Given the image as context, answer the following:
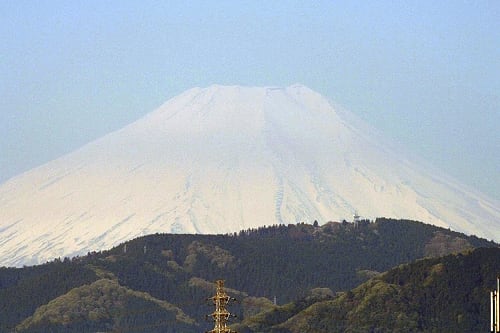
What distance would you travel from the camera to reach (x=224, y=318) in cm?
5172

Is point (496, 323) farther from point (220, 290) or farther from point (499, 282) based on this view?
point (220, 290)

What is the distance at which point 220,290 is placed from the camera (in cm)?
5241

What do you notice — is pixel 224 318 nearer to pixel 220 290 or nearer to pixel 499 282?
pixel 220 290

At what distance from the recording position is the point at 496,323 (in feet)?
157

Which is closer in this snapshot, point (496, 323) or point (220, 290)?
point (496, 323)

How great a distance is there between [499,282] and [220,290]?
7.75 metres

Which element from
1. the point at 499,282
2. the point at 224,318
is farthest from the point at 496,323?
the point at 224,318

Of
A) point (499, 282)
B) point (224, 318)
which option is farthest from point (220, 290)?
point (499, 282)

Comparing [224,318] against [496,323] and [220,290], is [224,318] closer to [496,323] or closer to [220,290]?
[220,290]

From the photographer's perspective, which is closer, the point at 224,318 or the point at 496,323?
the point at 496,323

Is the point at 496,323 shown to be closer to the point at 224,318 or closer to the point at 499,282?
the point at 499,282

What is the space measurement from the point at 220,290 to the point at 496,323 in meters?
8.40

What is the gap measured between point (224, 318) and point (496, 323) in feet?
26.0
